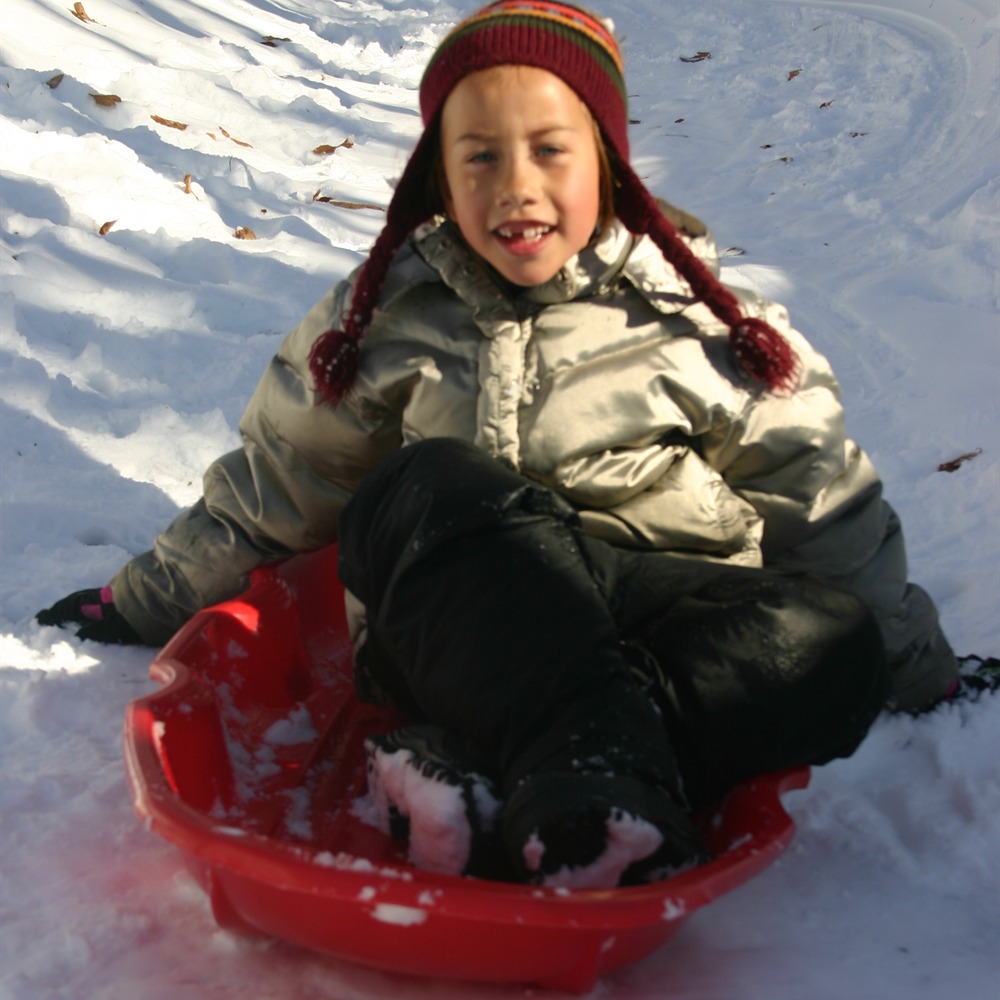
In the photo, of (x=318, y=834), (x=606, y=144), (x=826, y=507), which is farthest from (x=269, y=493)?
(x=826, y=507)

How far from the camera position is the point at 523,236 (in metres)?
1.42

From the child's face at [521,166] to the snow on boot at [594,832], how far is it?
69cm

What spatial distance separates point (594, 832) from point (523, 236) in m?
0.75

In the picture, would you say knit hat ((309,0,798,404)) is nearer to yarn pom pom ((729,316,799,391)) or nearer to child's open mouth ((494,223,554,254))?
yarn pom pom ((729,316,799,391))

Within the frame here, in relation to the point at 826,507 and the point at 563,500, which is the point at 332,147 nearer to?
the point at 826,507

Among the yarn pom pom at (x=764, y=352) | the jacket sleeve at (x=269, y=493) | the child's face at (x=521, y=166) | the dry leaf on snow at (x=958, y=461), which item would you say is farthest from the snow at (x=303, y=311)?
the yarn pom pom at (x=764, y=352)

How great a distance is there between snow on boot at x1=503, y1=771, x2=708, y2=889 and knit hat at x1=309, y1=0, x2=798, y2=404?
0.66 metres

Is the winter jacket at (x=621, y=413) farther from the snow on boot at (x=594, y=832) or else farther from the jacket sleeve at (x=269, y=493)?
the snow on boot at (x=594, y=832)

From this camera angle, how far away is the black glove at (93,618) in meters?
1.77

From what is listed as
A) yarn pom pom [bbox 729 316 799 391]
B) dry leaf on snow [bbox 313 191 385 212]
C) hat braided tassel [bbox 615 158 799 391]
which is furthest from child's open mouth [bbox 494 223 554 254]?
dry leaf on snow [bbox 313 191 385 212]

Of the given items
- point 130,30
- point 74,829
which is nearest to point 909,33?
point 130,30

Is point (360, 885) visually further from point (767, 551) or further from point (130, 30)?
point (130, 30)

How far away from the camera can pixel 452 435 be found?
1.51m

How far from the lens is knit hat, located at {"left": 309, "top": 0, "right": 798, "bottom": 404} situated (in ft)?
4.52
